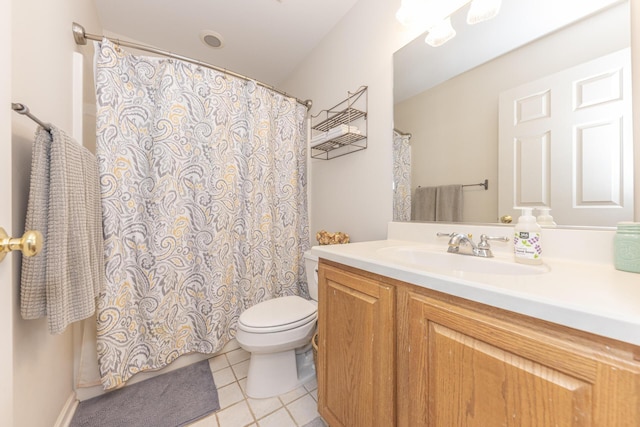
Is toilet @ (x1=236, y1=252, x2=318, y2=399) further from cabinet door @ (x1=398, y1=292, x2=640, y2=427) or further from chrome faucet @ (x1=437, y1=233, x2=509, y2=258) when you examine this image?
chrome faucet @ (x1=437, y1=233, x2=509, y2=258)

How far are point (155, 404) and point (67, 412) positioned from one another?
37cm

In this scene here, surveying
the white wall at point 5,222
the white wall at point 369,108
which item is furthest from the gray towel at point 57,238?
the white wall at point 369,108

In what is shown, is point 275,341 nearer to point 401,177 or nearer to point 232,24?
point 401,177

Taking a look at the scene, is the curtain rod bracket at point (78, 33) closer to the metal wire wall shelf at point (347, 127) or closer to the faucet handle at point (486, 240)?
the metal wire wall shelf at point (347, 127)

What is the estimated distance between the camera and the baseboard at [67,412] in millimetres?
1065

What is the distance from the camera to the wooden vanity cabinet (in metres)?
0.39

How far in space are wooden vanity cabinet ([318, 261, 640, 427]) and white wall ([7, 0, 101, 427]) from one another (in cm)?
103

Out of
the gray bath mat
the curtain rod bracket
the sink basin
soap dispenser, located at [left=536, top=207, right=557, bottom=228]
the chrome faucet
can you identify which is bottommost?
the gray bath mat

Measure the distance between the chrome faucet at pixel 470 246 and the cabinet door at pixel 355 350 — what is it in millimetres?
438

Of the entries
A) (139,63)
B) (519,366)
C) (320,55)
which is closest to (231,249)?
(139,63)

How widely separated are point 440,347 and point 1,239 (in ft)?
2.99

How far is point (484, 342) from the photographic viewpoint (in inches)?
20.5

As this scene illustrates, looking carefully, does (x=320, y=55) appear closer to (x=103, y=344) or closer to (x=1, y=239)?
(x=1, y=239)

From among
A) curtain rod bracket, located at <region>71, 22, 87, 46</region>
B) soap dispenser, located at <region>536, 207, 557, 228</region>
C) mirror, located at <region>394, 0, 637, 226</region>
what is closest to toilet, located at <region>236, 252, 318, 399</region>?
mirror, located at <region>394, 0, 637, 226</region>
